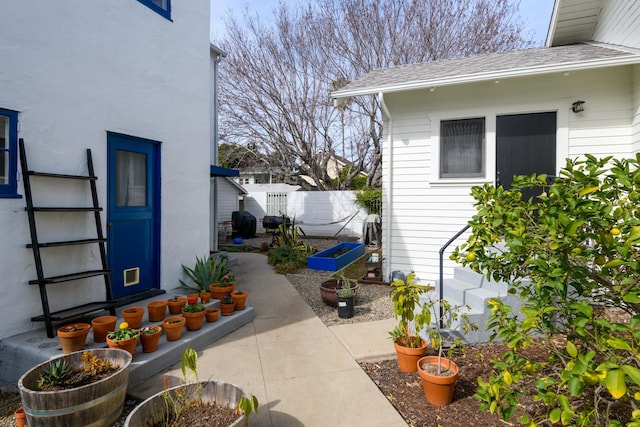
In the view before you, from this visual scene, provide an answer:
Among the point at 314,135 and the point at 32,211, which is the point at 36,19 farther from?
the point at 314,135

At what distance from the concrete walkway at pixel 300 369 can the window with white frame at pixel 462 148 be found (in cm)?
295

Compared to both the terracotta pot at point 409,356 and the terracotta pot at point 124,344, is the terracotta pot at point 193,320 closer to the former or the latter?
the terracotta pot at point 124,344

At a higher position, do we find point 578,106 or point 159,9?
point 159,9

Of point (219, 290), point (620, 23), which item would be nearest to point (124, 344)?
point (219, 290)

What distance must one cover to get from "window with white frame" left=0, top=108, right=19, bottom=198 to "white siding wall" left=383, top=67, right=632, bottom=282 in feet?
17.0

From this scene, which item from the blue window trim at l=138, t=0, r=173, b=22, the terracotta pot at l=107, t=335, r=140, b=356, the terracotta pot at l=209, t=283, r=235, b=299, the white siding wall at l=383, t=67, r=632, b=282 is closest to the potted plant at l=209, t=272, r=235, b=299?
the terracotta pot at l=209, t=283, r=235, b=299

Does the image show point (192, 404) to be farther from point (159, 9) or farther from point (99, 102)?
point (159, 9)

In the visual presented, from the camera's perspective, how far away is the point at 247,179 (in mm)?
30688

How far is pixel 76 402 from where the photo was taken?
230cm

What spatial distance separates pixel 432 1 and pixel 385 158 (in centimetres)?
1143

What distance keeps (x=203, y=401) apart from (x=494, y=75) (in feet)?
18.5

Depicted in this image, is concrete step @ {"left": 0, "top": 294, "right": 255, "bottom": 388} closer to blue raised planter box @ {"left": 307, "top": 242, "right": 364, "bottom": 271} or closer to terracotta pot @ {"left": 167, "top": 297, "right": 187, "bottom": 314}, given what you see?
terracotta pot @ {"left": 167, "top": 297, "right": 187, "bottom": 314}

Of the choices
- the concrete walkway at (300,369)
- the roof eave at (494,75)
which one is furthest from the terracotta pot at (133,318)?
the roof eave at (494,75)

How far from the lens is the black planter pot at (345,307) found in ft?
16.0
